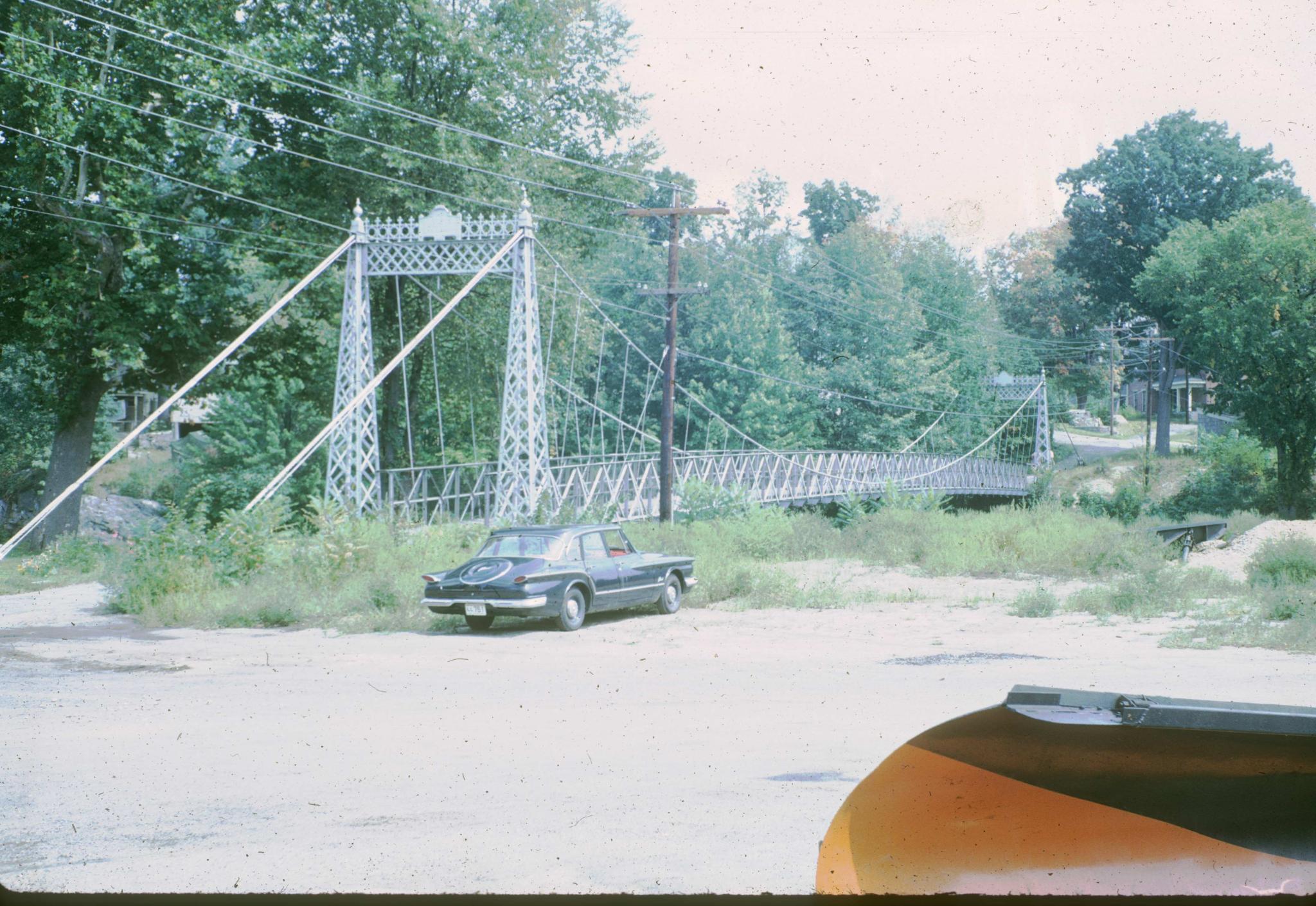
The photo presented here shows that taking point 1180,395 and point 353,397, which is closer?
point 1180,395

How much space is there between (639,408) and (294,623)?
14620 millimetres

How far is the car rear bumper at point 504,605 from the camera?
398 inches

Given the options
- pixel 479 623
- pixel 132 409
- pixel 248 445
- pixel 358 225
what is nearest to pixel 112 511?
pixel 132 409

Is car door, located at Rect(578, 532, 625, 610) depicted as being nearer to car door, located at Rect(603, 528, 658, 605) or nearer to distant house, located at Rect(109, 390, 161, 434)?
car door, located at Rect(603, 528, 658, 605)

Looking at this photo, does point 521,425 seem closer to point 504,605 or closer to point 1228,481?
point 504,605

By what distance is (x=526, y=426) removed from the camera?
652 inches

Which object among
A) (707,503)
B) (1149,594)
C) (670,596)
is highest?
(707,503)

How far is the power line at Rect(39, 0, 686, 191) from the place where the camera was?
56.1 feet

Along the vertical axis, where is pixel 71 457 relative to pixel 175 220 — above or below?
below

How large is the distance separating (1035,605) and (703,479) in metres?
12.0

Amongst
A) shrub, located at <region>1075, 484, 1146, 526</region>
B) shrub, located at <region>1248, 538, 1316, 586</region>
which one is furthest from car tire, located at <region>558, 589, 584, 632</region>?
shrub, located at <region>1075, 484, 1146, 526</region>

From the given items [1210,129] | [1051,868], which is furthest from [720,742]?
[1210,129]

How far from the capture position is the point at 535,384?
1709 cm

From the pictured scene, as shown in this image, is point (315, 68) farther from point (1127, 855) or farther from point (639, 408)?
point (1127, 855)
